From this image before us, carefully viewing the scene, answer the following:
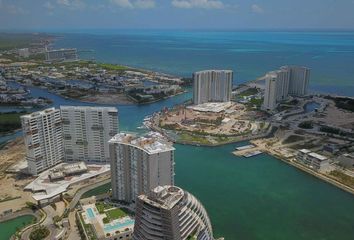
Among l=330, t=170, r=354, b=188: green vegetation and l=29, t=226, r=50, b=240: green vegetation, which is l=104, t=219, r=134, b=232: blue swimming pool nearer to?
l=29, t=226, r=50, b=240: green vegetation

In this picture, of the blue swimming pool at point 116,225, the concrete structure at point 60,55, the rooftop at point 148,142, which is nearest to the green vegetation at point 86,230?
the blue swimming pool at point 116,225

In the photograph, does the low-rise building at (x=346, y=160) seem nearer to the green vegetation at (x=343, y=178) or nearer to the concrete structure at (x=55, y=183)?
the green vegetation at (x=343, y=178)

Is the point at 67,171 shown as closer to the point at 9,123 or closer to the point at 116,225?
the point at 116,225

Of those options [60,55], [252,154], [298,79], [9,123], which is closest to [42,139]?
[9,123]

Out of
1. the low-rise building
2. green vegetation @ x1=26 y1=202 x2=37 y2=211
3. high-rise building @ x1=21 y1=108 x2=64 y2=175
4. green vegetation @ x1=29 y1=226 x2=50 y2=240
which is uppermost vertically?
high-rise building @ x1=21 y1=108 x2=64 y2=175

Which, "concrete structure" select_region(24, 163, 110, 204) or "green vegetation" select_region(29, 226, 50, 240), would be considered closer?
"green vegetation" select_region(29, 226, 50, 240)

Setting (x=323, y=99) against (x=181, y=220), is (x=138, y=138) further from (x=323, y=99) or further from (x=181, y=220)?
(x=323, y=99)

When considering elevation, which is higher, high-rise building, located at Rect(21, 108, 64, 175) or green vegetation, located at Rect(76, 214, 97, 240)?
high-rise building, located at Rect(21, 108, 64, 175)

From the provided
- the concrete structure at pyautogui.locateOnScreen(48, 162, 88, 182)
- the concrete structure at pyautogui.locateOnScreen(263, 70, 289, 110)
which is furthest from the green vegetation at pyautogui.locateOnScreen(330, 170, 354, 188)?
the concrete structure at pyautogui.locateOnScreen(48, 162, 88, 182)
